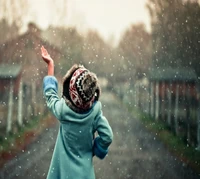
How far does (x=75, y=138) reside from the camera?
1.35m

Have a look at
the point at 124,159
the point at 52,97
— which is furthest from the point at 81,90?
the point at 124,159

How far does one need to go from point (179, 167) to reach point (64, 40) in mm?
1548

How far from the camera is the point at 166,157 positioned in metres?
3.49

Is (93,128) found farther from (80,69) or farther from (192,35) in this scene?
(192,35)

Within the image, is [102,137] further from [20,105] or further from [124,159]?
[20,105]

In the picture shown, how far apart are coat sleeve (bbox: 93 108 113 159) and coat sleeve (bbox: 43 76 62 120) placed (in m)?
0.14

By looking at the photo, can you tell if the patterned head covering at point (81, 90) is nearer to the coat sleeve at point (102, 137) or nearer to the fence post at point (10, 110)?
the coat sleeve at point (102, 137)

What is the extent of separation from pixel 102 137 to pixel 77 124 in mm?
95

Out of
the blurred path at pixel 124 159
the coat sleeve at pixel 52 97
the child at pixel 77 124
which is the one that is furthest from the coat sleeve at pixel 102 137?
the blurred path at pixel 124 159

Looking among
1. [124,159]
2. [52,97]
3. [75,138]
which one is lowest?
[124,159]

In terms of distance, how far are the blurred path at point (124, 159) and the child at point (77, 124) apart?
1637mm

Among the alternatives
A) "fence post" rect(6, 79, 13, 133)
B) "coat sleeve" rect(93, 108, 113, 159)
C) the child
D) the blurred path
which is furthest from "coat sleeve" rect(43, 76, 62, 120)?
"fence post" rect(6, 79, 13, 133)

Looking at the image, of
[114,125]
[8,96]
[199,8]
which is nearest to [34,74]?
[8,96]

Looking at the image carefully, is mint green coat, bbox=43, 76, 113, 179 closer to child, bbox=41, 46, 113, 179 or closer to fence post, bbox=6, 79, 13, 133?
child, bbox=41, 46, 113, 179
